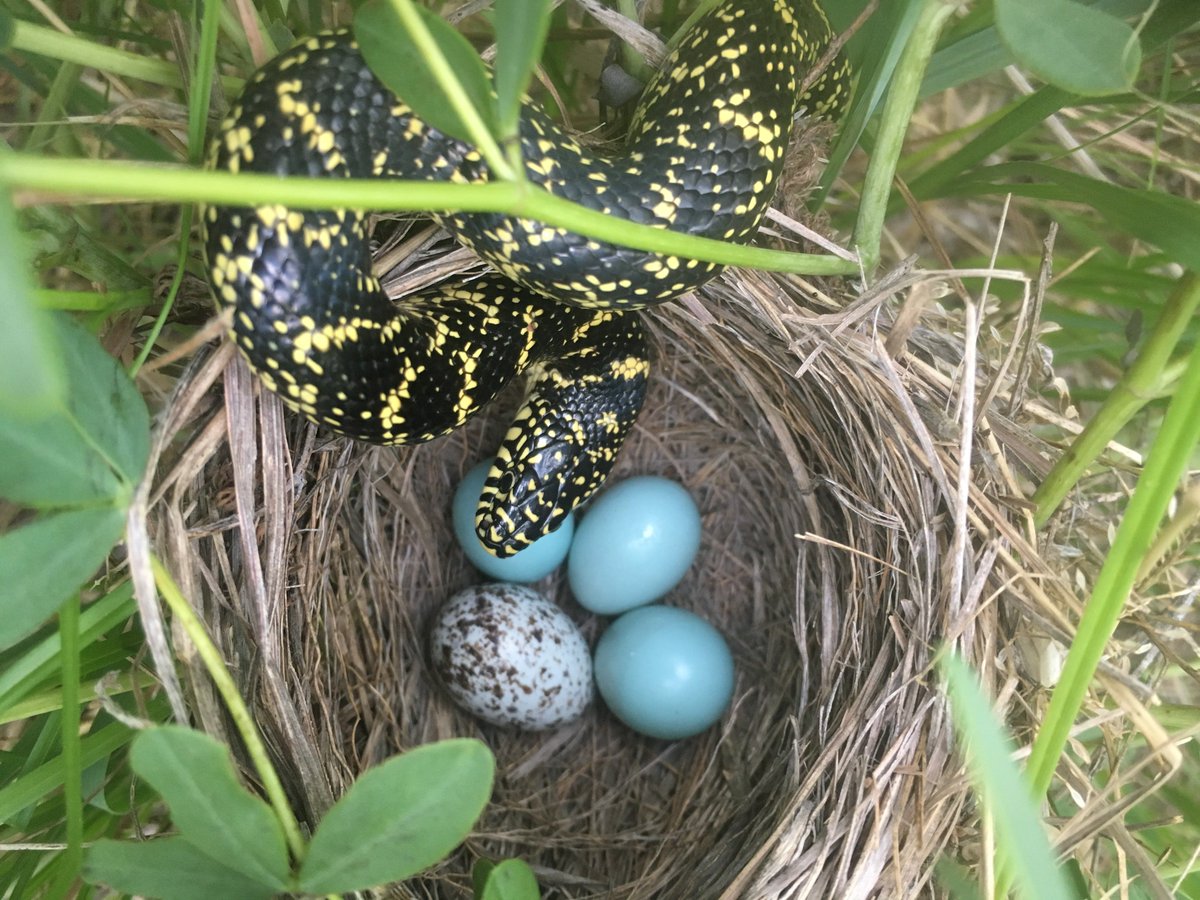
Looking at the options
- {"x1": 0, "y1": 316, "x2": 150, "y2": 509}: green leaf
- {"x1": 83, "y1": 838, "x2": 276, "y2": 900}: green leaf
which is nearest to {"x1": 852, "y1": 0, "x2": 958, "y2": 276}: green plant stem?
{"x1": 0, "y1": 316, "x2": 150, "y2": 509}: green leaf

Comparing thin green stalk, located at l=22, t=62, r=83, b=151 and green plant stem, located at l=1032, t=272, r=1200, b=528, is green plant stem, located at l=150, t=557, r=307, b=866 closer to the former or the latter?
thin green stalk, located at l=22, t=62, r=83, b=151

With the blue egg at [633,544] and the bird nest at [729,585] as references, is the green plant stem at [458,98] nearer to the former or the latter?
the bird nest at [729,585]

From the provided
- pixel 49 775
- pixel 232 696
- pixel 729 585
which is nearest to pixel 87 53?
pixel 232 696

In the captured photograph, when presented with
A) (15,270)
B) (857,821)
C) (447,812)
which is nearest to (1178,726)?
(857,821)

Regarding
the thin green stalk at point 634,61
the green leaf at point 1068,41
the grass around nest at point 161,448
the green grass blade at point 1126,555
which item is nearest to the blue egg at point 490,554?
the grass around nest at point 161,448

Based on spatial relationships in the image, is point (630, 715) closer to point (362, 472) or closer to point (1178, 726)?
point (362, 472)

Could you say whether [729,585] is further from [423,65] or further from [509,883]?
[423,65]
